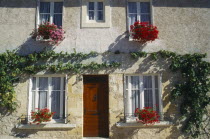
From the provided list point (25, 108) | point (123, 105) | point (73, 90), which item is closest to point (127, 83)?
point (123, 105)

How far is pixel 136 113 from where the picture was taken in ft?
24.4

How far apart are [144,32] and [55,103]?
385 cm

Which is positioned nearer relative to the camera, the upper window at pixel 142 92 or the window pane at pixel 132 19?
the upper window at pixel 142 92

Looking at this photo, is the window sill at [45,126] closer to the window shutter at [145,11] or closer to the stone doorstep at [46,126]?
the stone doorstep at [46,126]

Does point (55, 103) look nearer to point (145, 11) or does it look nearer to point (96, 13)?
point (96, 13)

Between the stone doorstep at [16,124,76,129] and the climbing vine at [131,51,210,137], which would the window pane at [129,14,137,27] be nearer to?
the climbing vine at [131,51,210,137]

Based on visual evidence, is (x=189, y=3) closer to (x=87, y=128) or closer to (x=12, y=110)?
(x=87, y=128)

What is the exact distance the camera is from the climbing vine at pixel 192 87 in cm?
750

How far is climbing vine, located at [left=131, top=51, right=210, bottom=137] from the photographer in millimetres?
7504

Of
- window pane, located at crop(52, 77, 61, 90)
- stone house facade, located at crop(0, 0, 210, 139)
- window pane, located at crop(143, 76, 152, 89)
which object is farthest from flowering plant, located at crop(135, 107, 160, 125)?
window pane, located at crop(52, 77, 61, 90)

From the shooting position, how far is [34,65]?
7.71m

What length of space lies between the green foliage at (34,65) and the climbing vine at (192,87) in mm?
1773

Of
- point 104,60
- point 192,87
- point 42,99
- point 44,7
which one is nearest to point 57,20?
point 44,7

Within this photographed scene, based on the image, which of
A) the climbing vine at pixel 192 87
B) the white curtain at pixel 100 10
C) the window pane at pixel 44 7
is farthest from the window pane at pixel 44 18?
the climbing vine at pixel 192 87
